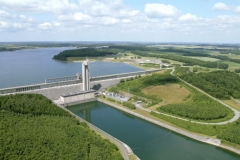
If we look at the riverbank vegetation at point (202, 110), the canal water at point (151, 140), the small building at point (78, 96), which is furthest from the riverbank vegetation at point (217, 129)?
the small building at point (78, 96)

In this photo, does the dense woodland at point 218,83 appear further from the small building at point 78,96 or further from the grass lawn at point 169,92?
the small building at point 78,96

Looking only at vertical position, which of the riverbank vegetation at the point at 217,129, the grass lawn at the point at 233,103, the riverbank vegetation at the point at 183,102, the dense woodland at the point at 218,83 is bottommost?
the riverbank vegetation at the point at 217,129

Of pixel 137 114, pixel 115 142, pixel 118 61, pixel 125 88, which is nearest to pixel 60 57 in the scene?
pixel 118 61

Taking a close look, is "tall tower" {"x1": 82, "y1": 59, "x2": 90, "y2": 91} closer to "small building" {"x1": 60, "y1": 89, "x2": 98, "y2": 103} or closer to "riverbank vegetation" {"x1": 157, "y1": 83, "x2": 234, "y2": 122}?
"small building" {"x1": 60, "y1": 89, "x2": 98, "y2": 103}

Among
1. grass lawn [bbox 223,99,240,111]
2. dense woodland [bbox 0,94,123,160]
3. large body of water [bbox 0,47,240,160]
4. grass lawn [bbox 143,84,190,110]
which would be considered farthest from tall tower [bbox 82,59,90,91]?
grass lawn [bbox 223,99,240,111]

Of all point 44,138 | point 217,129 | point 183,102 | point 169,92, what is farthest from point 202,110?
point 44,138

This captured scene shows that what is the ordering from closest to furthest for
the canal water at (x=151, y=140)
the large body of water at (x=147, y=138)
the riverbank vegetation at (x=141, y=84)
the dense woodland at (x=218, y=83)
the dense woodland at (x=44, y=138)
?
the dense woodland at (x=44, y=138) < the canal water at (x=151, y=140) < the large body of water at (x=147, y=138) < the dense woodland at (x=218, y=83) < the riverbank vegetation at (x=141, y=84)
